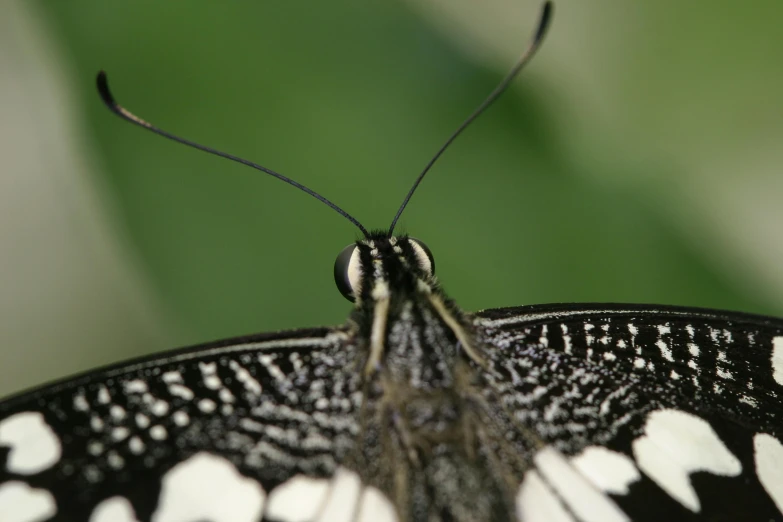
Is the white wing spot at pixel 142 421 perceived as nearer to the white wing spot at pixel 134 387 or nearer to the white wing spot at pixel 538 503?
the white wing spot at pixel 134 387

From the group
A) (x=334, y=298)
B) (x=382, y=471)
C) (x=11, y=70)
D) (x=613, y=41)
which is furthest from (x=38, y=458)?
Answer: (x=11, y=70)

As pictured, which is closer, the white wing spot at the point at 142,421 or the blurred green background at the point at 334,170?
the white wing spot at the point at 142,421

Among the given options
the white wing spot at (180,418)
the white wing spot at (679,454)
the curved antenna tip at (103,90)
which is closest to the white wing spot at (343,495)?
the white wing spot at (180,418)

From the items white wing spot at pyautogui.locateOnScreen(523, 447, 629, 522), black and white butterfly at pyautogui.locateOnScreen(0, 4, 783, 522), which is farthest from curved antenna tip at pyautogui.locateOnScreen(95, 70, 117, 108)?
white wing spot at pyautogui.locateOnScreen(523, 447, 629, 522)

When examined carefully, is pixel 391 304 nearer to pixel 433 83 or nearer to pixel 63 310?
pixel 433 83

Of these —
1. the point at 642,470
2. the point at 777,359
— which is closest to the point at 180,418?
the point at 642,470

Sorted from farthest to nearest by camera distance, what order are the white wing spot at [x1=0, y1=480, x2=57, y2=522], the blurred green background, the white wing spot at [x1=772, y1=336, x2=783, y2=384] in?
the blurred green background < the white wing spot at [x1=772, y1=336, x2=783, y2=384] < the white wing spot at [x1=0, y1=480, x2=57, y2=522]

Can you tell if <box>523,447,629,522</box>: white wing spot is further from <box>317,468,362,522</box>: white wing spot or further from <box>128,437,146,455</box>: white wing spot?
<box>128,437,146,455</box>: white wing spot
